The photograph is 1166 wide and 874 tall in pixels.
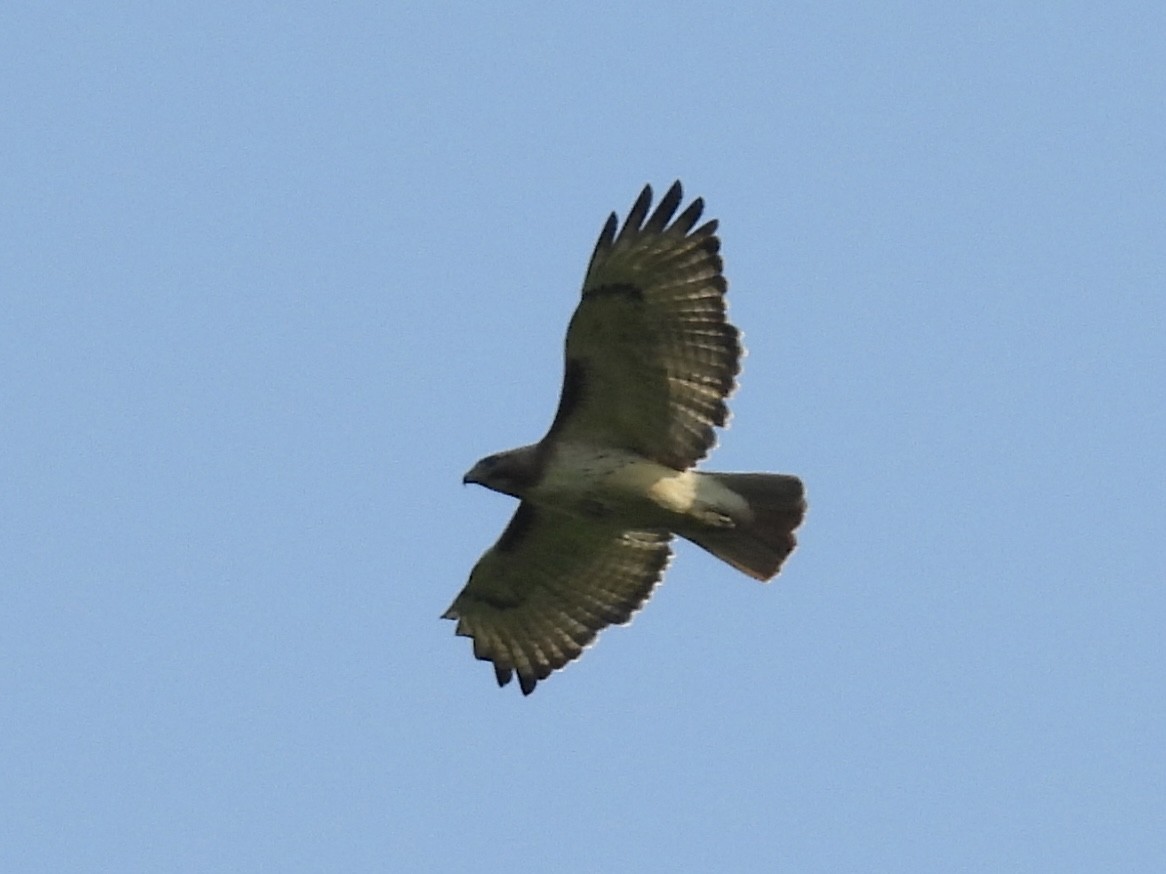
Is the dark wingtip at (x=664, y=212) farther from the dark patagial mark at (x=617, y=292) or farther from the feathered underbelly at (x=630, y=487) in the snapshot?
the feathered underbelly at (x=630, y=487)

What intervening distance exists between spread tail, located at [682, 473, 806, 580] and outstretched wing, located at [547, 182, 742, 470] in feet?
1.26

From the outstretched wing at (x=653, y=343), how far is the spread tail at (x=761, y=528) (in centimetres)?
38

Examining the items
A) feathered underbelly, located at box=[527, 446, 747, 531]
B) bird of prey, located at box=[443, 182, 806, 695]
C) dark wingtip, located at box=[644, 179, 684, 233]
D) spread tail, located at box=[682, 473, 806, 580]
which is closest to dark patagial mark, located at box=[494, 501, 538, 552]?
bird of prey, located at box=[443, 182, 806, 695]

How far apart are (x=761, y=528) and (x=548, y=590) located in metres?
2.07

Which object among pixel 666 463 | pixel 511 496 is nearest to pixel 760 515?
pixel 666 463

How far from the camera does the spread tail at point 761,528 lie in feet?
48.1

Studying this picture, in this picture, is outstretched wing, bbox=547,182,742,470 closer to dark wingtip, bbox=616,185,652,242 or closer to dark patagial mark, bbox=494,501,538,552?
dark wingtip, bbox=616,185,652,242

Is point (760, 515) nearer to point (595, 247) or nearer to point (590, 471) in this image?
point (590, 471)

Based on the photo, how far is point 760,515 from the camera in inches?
581

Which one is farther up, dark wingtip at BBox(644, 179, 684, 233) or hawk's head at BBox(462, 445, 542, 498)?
dark wingtip at BBox(644, 179, 684, 233)

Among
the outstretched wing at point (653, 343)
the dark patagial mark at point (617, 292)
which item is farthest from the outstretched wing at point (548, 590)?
A: the dark patagial mark at point (617, 292)

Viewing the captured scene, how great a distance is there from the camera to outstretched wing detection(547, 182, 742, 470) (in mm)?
14133

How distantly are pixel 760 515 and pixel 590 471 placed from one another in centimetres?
115

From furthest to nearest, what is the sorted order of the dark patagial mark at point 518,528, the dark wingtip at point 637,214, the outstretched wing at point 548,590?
the outstretched wing at point 548,590, the dark patagial mark at point 518,528, the dark wingtip at point 637,214
